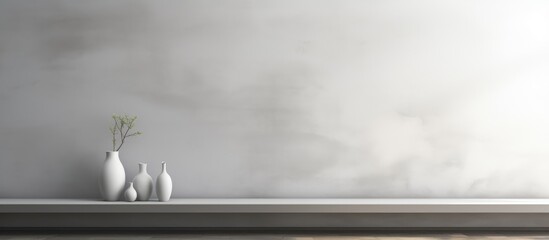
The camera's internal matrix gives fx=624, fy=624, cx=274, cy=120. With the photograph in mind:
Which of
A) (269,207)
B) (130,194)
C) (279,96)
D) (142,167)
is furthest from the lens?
(279,96)

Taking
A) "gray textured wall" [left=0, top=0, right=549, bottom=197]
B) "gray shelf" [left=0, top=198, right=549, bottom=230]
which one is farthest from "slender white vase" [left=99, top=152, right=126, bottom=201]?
"gray textured wall" [left=0, top=0, right=549, bottom=197]

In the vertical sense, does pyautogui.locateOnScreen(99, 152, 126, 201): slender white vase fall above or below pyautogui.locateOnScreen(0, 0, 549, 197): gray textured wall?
below

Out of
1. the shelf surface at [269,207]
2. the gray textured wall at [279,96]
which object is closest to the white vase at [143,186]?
the shelf surface at [269,207]

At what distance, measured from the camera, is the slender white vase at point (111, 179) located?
4441mm

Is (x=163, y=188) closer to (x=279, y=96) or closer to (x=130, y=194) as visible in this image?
(x=130, y=194)

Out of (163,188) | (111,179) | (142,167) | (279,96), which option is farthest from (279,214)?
(111,179)

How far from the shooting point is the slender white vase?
444 centimetres

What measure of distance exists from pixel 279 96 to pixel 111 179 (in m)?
1.39

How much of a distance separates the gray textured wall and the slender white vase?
230mm

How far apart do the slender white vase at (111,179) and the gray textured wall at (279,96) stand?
23cm

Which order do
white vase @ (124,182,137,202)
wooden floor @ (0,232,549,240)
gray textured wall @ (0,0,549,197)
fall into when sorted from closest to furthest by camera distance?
wooden floor @ (0,232,549,240), white vase @ (124,182,137,202), gray textured wall @ (0,0,549,197)

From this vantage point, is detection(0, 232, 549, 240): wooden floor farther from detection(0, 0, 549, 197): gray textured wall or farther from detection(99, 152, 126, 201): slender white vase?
detection(0, 0, 549, 197): gray textured wall

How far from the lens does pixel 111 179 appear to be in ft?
14.6

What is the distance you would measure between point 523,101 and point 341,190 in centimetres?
159
